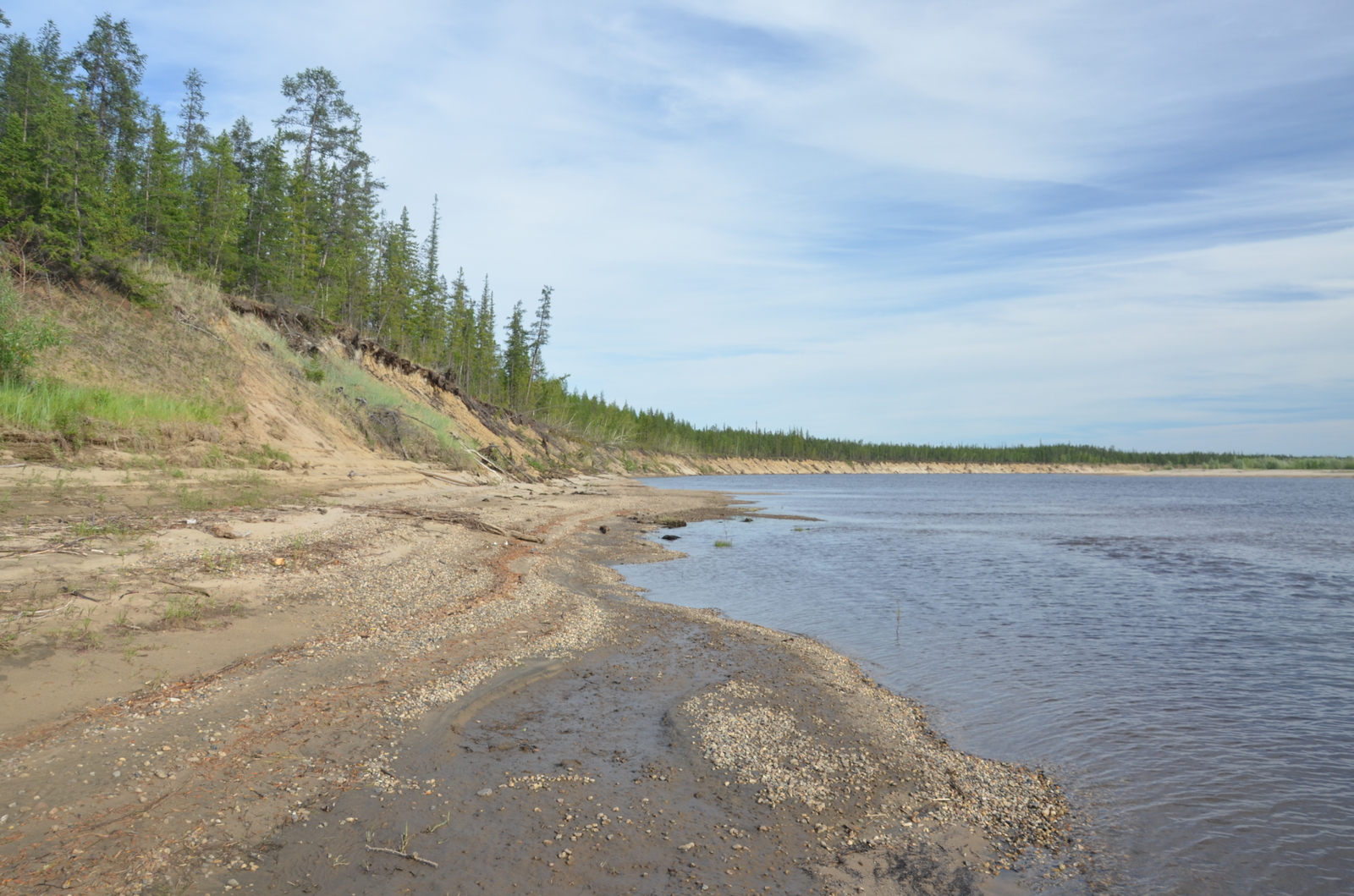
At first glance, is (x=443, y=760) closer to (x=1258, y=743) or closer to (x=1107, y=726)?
(x=1107, y=726)

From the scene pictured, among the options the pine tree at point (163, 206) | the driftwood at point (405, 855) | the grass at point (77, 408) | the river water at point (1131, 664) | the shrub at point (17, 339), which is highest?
the pine tree at point (163, 206)

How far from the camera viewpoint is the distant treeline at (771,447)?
9744 cm

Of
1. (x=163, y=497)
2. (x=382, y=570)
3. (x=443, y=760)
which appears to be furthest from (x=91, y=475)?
(x=443, y=760)

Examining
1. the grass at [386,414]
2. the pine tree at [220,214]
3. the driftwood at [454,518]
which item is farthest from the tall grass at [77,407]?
the pine tree at [220,214]

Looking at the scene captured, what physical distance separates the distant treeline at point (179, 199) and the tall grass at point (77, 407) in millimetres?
7263

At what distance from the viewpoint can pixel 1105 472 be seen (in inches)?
7721

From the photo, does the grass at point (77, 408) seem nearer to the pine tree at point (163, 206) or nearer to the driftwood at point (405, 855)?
the driftwood at point (405, 855)

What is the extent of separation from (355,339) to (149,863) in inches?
1385

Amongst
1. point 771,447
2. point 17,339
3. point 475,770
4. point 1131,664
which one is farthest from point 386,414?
point 771,447

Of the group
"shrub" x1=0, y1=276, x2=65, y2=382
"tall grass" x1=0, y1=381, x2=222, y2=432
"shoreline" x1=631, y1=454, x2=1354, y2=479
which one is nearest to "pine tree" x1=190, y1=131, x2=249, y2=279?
"shrub" x1=0, y1=276, x2=65, y2=382

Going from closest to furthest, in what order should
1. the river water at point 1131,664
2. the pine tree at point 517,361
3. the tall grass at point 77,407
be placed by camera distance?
the river water at point 1131,664, the tall grass at point 77,407, the pine tree at point 517,361

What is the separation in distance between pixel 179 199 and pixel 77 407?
2729cm

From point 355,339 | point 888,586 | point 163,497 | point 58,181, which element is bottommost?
point 888,586

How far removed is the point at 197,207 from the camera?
3662cm
